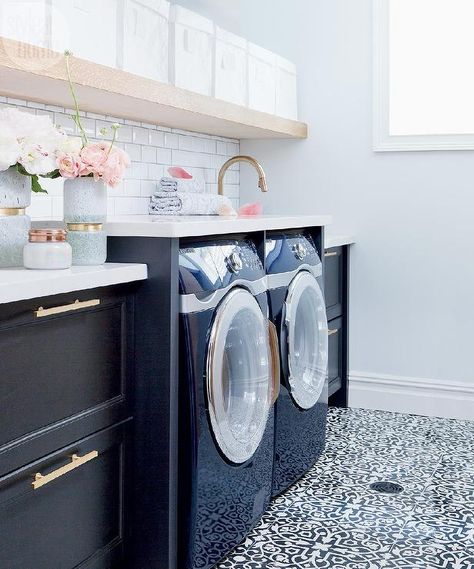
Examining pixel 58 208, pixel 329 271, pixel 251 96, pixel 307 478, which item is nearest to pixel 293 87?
pixel 251 96

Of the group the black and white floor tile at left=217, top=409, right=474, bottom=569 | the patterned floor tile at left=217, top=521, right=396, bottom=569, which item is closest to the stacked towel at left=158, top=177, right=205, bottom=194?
the black and white floor tile at left=217, top=409, right=474, bottom=569

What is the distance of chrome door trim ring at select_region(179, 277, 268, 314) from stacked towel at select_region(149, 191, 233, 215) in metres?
0.91

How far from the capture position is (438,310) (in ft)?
13.9

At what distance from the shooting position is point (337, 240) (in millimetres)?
4039

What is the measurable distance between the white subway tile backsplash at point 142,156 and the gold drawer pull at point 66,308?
1029mm

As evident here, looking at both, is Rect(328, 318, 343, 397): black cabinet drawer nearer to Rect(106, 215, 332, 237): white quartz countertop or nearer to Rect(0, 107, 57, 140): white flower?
Rect(106, 215, 332, 237): white quartz countertop

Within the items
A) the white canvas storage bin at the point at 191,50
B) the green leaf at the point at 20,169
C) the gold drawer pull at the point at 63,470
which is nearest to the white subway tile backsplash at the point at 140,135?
the white canvas storage bin at the point at 191,50

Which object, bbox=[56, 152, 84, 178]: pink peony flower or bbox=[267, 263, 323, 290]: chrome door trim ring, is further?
bbox=[267, 263, 323, 290]: chrome door trim ring

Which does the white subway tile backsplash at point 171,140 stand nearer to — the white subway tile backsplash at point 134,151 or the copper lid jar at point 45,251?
the white subway tile backsplash at point 134,151

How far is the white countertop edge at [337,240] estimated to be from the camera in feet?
12.8

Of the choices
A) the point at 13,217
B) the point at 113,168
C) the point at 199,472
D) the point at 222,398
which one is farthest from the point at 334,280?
the point at 13,217

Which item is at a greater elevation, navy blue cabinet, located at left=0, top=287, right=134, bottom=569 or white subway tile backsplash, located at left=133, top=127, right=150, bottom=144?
white subway tile backsplash, located at left=133, top=127, right=150, bottom=144

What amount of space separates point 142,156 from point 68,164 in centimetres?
154

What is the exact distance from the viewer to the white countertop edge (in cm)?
390
